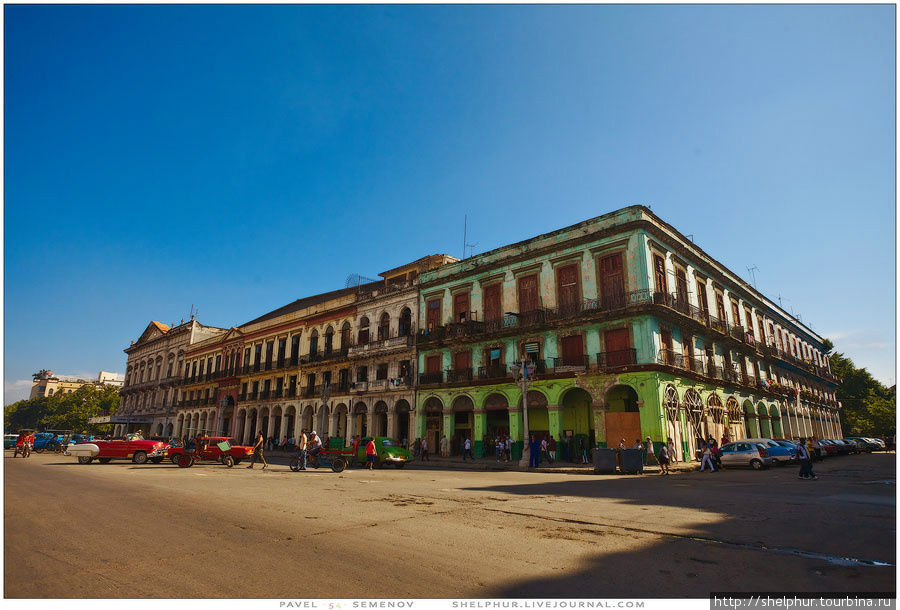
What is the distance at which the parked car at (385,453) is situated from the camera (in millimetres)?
22938

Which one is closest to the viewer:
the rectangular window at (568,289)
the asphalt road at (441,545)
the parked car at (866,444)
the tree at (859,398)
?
the asphalt road at (441,545)

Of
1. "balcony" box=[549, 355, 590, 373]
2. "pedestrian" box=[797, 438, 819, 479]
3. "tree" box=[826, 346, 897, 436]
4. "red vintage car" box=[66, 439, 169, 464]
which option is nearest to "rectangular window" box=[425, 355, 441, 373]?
"balcony" box=[549, 355, 590, 373]

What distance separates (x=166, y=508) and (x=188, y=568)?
4.70 m

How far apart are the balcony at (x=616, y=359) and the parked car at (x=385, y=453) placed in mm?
10849

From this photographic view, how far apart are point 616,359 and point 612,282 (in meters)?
4.20

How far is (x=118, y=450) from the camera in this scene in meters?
23.9

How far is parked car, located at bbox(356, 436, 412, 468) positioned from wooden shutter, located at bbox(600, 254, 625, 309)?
1285 cm

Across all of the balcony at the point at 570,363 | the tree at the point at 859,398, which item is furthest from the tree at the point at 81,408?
the tree at the point at 859,398

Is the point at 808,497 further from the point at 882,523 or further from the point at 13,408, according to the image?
the point at 13,408

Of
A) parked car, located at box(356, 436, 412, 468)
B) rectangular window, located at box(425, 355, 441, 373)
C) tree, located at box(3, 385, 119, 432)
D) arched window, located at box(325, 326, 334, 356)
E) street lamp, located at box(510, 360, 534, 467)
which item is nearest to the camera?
street lamp, located at box(510, 360, 534, 467)

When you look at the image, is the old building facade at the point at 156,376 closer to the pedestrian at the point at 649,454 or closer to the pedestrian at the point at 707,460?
the pedestrian at the point at 649,454

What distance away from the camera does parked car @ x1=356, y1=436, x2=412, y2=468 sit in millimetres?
22938

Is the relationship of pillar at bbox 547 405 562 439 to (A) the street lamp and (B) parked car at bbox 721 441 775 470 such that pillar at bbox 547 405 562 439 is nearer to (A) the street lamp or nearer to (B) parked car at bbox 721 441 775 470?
(A) the street lamp

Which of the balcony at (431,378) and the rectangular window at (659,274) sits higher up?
the rectangular window at (659,274)
